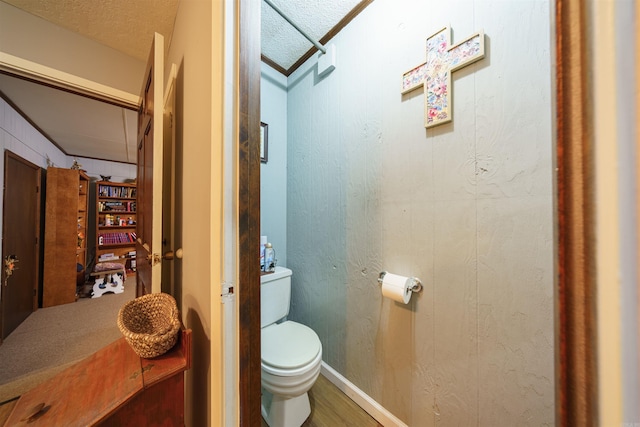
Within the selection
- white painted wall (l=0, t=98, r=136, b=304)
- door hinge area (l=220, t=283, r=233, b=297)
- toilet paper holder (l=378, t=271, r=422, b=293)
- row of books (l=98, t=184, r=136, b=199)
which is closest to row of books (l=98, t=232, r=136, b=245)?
row of books (l=98, t=184, r=136, b=199)

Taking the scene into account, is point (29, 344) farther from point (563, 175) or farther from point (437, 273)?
point (563, 175)

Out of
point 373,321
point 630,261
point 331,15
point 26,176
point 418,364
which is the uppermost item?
point 331,15

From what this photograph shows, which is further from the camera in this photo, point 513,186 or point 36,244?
point 36,244

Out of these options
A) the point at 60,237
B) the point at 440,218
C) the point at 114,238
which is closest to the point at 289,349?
the point at 440,218

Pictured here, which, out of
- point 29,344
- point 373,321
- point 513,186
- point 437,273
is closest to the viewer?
point 513,186

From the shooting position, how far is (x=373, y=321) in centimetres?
131

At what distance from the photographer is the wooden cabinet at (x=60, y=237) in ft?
9.32

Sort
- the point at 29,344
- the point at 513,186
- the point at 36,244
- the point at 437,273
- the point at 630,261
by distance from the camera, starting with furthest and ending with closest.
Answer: the point at 36,244 → the point at 29,344 → the point at 437,273 → the point at 513,186 → the point at 630,261

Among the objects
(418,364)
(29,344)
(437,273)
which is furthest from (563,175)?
(29,344)

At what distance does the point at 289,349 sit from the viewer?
4.10 feet

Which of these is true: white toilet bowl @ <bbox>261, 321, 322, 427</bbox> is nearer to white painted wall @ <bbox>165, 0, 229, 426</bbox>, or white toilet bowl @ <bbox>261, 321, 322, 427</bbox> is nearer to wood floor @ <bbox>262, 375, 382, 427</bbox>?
wood floor @ <bbox>262, 375, 382, 427</bbox>

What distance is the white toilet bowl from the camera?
44.0 inches

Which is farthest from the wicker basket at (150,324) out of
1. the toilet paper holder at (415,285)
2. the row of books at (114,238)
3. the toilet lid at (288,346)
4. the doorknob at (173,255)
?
the row of books at (114,238)

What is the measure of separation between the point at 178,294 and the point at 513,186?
5.73 feet
